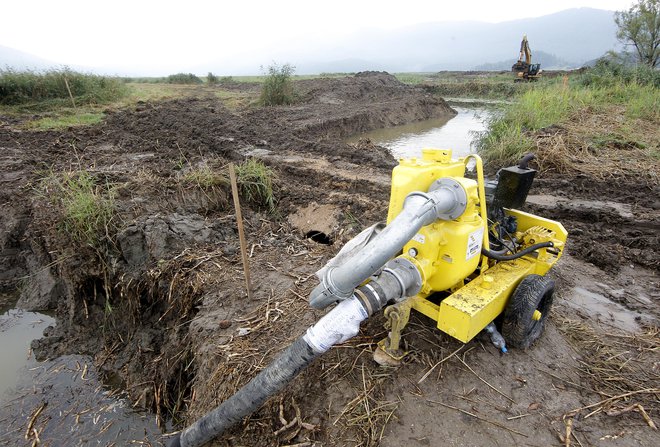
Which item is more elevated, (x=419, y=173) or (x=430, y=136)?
(x=419, y=173)

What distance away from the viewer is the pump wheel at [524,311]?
8.34 ft

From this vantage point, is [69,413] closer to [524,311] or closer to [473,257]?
[473,257]

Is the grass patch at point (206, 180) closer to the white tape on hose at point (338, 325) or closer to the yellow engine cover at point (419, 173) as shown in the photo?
the yellow engine cover at point (419, 173)

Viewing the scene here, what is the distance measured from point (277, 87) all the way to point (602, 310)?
15.4 m

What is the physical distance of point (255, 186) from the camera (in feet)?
17.9

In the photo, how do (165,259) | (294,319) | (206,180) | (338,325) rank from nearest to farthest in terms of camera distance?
(338,325) < (294,319) < (165,259) < (206,180)

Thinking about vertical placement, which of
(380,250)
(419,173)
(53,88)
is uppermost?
(53,88)

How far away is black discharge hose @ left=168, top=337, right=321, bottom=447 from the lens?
1.98 metres

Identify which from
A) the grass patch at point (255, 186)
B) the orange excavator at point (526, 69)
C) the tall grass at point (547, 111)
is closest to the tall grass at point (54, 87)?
the grass patch at point (255, 186)

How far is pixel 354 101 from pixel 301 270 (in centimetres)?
1612

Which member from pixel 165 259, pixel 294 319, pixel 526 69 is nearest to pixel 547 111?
pixel 294 319

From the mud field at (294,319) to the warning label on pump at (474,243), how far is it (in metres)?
0.77

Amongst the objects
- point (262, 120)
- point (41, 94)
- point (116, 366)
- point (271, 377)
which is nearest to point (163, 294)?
point (116, 366)

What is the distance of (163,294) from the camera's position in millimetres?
3719
